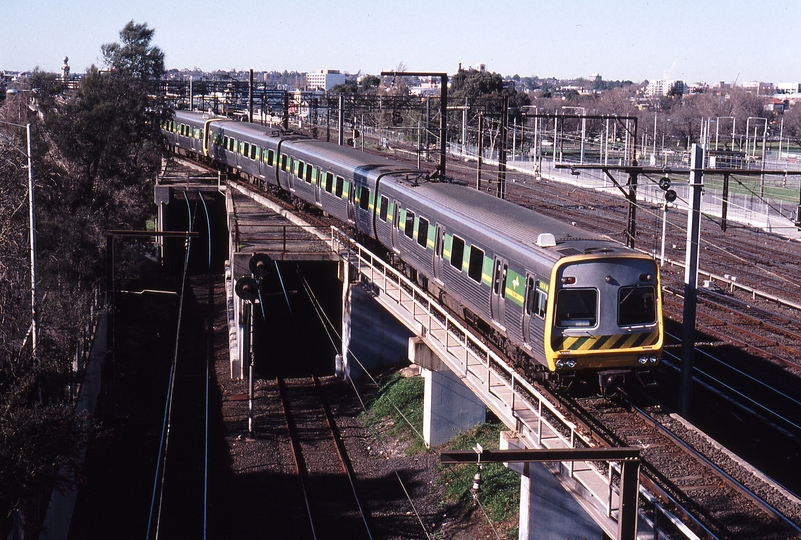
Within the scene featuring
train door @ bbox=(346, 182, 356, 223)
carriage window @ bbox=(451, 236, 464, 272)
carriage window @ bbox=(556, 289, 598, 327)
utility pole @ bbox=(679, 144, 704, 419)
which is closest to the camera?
carriage window @ bbox=(556, 289, 598, 327)

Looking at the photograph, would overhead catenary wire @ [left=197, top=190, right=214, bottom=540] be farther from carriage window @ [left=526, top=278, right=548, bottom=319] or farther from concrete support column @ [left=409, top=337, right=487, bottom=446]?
carriage window @ [left=526, top=278, right=548, bottom=319]

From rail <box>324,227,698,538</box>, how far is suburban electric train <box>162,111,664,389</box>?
596 millimetres

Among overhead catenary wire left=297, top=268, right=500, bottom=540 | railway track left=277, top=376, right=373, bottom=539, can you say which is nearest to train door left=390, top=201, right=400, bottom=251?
overhead catenary wire left=297, top=268, right=500, bottom=540

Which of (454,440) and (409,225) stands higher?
(409,225)

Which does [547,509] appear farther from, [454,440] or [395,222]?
[395,222]

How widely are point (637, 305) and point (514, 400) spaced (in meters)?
2.38

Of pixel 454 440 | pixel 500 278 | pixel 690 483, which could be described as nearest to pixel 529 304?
pixel 500 278

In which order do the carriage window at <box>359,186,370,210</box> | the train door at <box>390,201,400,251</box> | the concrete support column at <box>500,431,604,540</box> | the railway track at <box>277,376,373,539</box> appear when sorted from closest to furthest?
the concrete support column at <box>500,431,604,540</box> → the railway track at <box>277,376,373,539</box> → the train door at <box>390,201,400,251</box> → the carriage window at <box>359,186,370,210</box>

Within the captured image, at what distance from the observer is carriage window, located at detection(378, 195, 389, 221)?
Result: 68.6 feet

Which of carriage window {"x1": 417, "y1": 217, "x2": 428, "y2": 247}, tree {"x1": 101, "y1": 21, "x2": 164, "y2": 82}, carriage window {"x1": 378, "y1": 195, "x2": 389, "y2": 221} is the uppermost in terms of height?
tree {"x1": 101, "y1": 21, "x2": 164, "y2": 82}

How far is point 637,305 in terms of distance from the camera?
1263 centimetres

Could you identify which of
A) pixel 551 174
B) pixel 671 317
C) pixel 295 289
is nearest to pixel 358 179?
pixel 295 289

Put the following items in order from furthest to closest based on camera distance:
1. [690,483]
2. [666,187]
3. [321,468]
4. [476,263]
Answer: [321,468], [666,187], [476,263], [690,483]

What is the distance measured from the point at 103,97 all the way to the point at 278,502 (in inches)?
904
